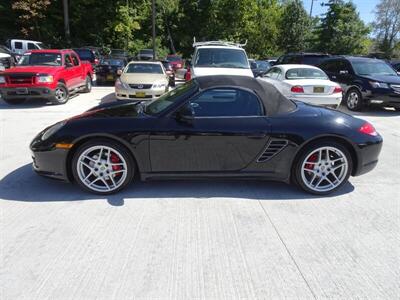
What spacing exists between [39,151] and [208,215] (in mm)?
2072

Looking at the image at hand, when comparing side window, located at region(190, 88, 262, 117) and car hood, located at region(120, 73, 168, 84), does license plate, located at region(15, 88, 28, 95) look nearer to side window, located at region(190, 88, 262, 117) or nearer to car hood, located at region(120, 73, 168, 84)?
car hood, located at region(120, 73, 168, 84)

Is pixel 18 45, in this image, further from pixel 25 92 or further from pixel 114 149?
pixel 114 149

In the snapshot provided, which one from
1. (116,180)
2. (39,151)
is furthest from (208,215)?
(39,151)

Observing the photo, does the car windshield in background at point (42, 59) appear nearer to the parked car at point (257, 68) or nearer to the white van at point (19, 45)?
the parked car at point (257, 68)

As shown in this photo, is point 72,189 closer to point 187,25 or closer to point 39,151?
point 39,151

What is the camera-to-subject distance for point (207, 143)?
3814mm

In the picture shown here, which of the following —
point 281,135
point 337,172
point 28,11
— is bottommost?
point 337,172

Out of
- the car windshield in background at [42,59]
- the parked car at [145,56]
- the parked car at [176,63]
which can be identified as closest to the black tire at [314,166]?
the car windshield in background at [42,59]

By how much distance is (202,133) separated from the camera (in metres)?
3.78

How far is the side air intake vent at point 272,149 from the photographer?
385 cm

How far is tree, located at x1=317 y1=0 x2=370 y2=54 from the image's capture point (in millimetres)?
38312

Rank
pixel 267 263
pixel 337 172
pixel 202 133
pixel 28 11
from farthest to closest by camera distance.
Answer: pixel 28 11 < pixel 337 172 < pixel 202 133 < pixel 267 263

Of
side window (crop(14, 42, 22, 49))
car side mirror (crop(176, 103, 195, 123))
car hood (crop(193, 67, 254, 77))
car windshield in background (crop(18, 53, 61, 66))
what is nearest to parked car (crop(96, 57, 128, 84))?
car windshield in background (crop(18, 53, 61, 66))

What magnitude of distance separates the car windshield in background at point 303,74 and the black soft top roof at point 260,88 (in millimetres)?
5705
